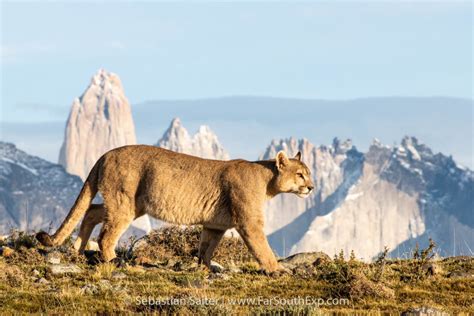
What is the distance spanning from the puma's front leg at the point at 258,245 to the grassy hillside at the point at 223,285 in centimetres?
34

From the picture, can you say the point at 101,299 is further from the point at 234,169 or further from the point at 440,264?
the point at 440,264

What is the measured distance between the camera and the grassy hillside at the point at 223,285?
1652cm

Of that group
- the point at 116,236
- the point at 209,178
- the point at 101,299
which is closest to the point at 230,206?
the point at 209,178

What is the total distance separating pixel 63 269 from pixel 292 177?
20.6 feet

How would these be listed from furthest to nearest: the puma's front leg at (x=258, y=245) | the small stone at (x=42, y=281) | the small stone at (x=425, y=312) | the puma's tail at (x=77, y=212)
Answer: the puma's tail at (x=77, y=212) < the puma's front leg at (x=258, y=245) < the small stone at (x=42, y=281) < the small stone at (x=425, y=312)

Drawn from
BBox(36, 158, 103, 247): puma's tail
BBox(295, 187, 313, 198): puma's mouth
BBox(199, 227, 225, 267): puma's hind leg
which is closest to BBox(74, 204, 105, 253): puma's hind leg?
BBox(36, 158, 103, 247): puma's tail

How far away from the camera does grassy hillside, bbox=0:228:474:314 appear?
1652 centimetres

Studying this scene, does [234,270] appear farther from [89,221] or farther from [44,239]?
[44,239]

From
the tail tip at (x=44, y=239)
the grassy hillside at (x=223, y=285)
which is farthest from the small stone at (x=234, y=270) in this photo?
the tail tip at (x=44, y=239)

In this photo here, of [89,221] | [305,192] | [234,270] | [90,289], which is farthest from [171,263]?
[90,289]

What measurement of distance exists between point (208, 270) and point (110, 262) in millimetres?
2327

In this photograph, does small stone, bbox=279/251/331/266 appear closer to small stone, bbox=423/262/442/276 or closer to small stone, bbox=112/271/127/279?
small stone, bbox=423/262/442/276

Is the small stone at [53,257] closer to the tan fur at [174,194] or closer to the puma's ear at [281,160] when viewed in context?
the tan fur at [174,194]

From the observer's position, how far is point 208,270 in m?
21.2
